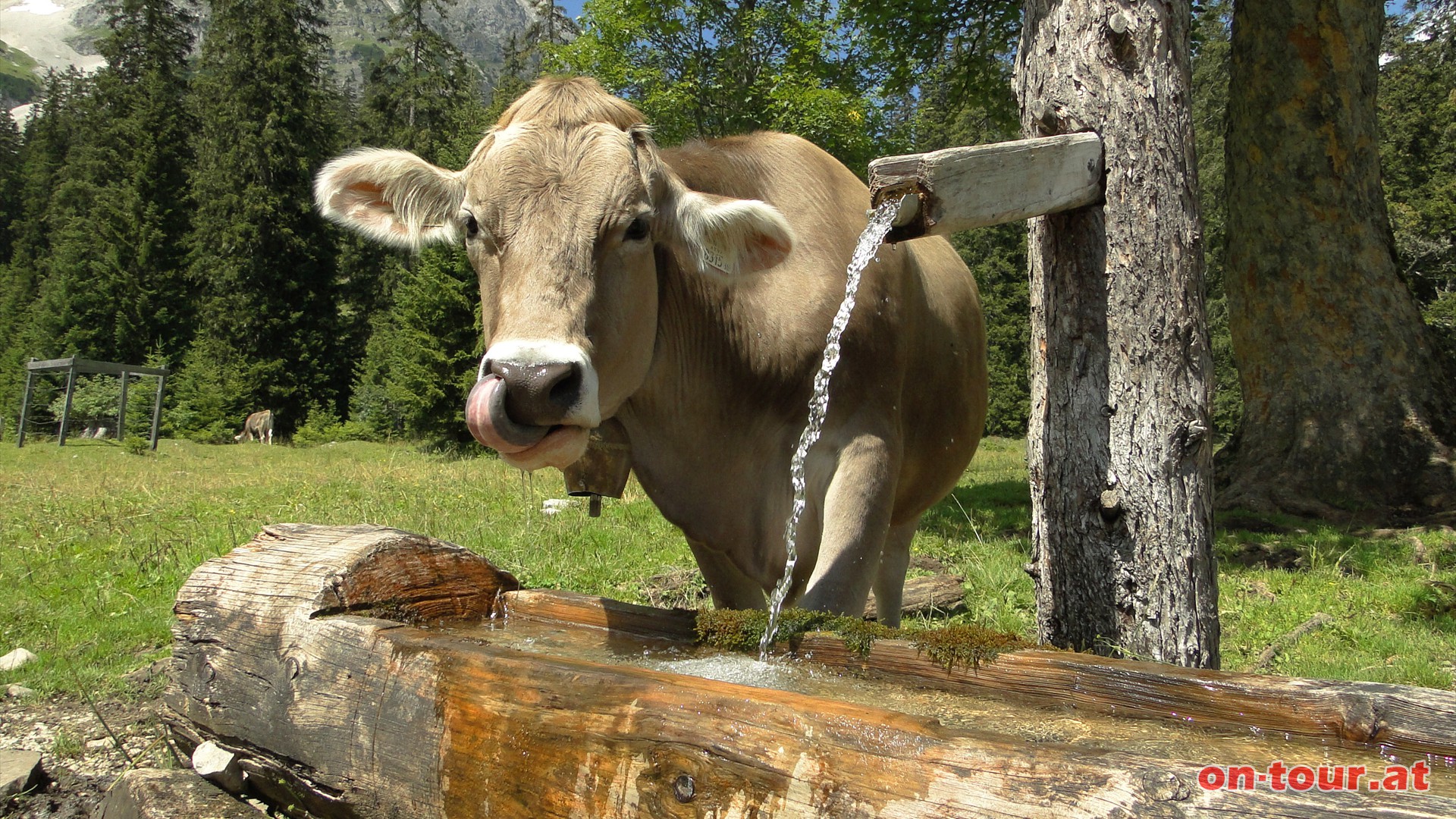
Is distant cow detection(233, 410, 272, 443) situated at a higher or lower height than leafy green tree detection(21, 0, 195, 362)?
lower

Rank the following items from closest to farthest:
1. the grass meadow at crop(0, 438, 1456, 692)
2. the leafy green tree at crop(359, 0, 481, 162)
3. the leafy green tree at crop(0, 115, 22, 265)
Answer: the grass meadow at crop(0, 438, 1456, 692) < the leafy green tree at crop(359, 0, 481, 162) < the leafy green tree at crop(0, 115, 22, 265)

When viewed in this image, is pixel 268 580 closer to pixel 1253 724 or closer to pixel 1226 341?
pixel 1253 724

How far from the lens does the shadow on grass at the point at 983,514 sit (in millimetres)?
8062

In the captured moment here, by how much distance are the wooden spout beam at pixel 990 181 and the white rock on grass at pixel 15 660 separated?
431 centimetres

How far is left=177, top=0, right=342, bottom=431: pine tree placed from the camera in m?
33.1

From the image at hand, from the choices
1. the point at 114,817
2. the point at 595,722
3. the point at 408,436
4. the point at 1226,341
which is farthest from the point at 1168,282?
the point at 1226,341

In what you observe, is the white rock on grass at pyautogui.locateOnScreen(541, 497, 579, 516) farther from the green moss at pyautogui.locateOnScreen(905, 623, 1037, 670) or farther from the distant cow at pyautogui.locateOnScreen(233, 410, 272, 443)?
the distant cow at pyautogui.locateOnScreen(233, 410, 272, 443)

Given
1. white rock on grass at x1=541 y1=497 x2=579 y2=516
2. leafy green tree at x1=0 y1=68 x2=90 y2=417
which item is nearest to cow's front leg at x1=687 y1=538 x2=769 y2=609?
white rock on grass at x1=541 y1=497 x2=579 y2=516

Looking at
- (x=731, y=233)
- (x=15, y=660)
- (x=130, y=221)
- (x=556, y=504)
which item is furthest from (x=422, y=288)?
(x=130, y=221)

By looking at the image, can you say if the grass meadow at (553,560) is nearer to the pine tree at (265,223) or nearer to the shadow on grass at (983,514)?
the shadow on grass at (983,514)

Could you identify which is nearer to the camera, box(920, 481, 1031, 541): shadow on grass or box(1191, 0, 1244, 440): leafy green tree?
box(920, 481, 1031, 541): shadow on grass

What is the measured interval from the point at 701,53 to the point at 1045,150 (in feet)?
48.2

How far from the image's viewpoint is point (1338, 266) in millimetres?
8039

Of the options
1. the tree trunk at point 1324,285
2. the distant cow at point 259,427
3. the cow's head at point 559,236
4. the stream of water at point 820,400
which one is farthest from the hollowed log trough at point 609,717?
the distant cow at point 259,427
